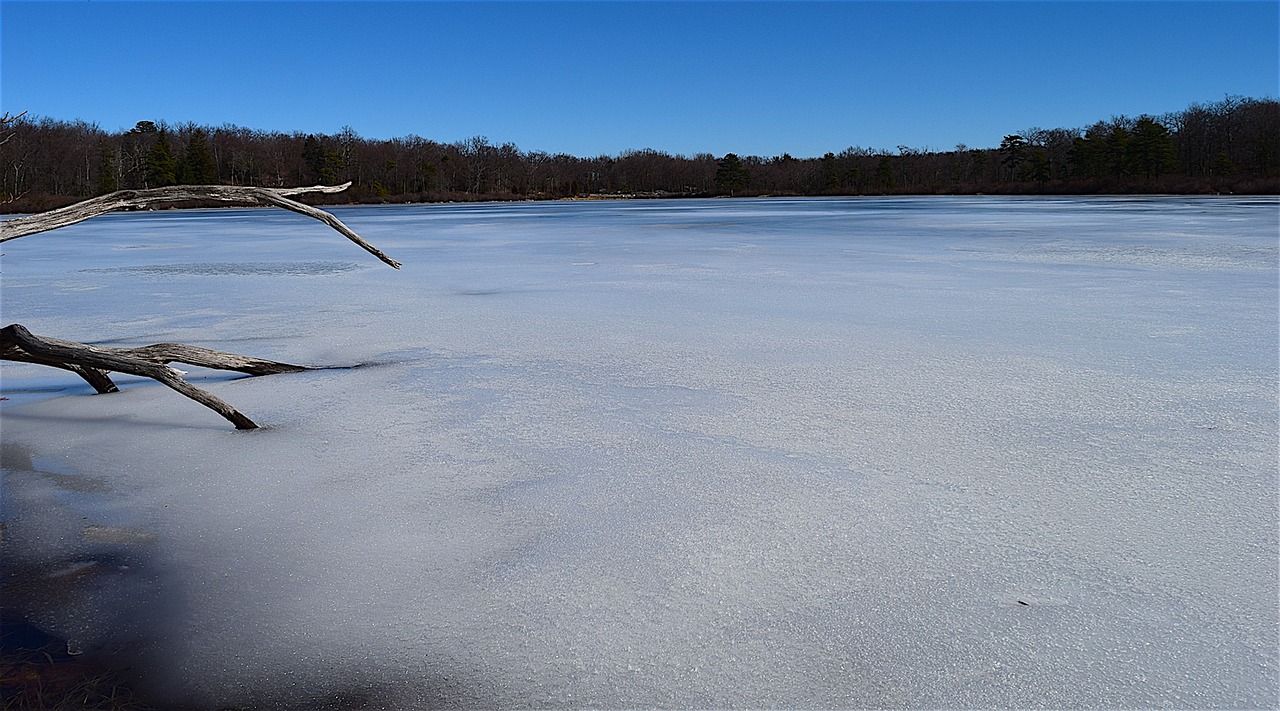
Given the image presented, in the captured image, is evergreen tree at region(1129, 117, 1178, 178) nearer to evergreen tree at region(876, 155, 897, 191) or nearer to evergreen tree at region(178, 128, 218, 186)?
evergreen tree at region(876, 155, 897, 191)

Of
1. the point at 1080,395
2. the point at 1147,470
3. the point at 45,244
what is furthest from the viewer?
the point at 45,244

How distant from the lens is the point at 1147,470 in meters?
3.07

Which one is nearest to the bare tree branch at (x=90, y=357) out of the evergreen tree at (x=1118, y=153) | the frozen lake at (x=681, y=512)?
the frozen lake at (x=681, y=512)

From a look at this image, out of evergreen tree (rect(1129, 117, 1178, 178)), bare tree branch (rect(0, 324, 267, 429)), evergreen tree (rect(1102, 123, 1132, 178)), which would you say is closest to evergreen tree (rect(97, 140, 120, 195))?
bare tree branch (rect(0, 324, 267, 429))

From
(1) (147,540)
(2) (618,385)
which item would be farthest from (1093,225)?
(1) (147,540)

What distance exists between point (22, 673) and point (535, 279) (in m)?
7.46

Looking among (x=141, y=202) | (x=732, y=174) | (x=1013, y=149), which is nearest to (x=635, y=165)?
(x=732, y=174)

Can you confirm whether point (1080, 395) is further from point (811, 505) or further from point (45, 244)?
point (45, 244)

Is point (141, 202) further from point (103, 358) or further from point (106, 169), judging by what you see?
point (106, 169)

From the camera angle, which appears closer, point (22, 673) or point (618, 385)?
point (22, 673)

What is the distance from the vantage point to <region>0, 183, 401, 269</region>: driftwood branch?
11.5 feet

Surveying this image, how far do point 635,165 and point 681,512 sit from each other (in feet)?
335

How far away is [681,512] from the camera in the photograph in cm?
285

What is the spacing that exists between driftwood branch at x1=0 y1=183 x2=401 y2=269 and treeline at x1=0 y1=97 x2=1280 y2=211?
40.2 m
